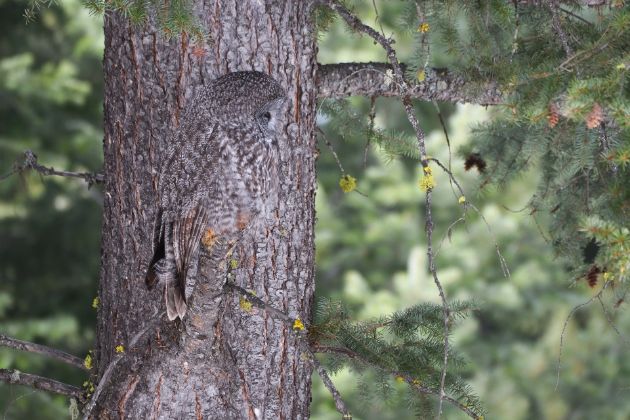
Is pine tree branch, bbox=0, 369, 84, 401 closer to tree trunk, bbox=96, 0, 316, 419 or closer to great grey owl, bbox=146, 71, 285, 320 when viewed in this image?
tree trunk, bbox=96, 0, 316, 419

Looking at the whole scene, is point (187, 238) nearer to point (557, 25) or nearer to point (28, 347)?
point (28, 347)

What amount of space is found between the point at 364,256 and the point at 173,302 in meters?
8.95

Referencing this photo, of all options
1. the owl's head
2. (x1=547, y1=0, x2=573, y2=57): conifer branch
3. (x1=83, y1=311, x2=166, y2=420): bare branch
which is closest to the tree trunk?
(x1=83, y1=311, x2=166, y2=420): bare branch

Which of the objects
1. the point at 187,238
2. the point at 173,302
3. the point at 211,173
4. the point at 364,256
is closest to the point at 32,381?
the point at 173,302

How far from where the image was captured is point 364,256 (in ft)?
40.2

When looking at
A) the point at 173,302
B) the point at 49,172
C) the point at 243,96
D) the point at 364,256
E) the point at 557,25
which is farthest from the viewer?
the point at 364,256

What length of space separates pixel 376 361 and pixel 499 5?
1572mm

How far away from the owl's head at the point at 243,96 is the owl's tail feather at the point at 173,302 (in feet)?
2.09

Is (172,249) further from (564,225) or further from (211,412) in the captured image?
(564,225)

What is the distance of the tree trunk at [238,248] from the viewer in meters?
3.62

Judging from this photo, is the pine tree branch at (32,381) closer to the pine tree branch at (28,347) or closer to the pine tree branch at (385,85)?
the pine tree branch at (28,347)

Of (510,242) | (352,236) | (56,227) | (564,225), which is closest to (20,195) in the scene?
(56,227)

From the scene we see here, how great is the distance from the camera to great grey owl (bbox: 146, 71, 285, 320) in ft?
10.9

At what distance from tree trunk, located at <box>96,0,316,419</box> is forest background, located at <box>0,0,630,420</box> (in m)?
5.22
